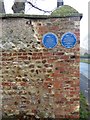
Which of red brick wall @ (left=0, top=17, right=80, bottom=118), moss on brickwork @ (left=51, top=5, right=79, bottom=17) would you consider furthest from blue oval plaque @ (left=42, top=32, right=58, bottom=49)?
moss on brickwork @ (left=51, top=5, right=79, bottom=17)

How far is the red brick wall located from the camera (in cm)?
586

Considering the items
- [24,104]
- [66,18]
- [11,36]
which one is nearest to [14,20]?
[11,36]

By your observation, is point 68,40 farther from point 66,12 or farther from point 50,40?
point 66,12

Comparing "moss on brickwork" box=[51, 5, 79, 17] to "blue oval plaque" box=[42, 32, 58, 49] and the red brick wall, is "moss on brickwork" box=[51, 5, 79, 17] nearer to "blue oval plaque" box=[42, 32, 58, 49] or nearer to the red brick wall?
the red brick wall

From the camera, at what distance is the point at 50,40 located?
19.2 feet

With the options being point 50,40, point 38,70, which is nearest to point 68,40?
point 50,40

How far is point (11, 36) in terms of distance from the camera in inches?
232

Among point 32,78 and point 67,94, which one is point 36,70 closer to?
point 32,78

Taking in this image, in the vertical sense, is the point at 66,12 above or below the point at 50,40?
above

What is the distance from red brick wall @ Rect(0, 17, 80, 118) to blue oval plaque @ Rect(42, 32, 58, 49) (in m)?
0.08

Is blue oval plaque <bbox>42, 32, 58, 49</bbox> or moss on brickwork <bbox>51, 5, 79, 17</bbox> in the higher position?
moss on brickwork <bbox>51, 5, 79, 17</bbox>

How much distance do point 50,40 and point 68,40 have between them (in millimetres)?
377

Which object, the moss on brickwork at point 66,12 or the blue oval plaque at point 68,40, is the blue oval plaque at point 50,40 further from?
the moss on brickwork at point 66,12

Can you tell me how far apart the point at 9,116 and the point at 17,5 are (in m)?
3.22
